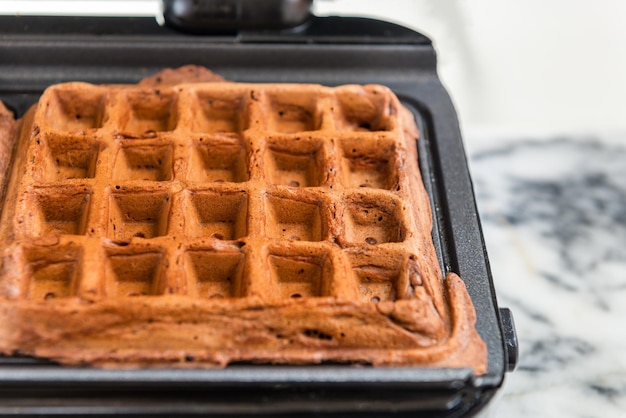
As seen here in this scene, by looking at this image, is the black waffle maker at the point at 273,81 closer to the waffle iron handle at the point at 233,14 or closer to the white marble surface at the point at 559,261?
the waffle iron handle at the point at 233,14

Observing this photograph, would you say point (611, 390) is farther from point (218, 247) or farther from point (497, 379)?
point (218, 247)

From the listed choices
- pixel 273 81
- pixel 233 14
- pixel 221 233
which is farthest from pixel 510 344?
pixel 233 14

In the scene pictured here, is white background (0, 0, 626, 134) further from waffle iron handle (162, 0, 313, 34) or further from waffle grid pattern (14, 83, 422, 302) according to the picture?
waffle grid pattern (14, 83, 422, 302)

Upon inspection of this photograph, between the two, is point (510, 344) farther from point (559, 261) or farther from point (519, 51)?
point (519, 51)

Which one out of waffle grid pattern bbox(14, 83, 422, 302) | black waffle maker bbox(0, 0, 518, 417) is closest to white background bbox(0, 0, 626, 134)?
black waffle maker bbox(0, 0, 518, 417)

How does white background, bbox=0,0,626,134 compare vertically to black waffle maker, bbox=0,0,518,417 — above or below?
above

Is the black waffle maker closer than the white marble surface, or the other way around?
the black waffle maker

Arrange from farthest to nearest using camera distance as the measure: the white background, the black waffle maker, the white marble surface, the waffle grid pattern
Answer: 1. the white background
2. the white marble surface
3. the waffle grid pattern
4. the black waffle maker
